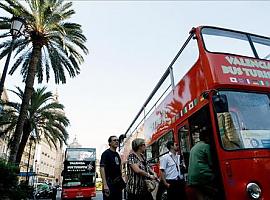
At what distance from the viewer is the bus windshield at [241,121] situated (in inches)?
181

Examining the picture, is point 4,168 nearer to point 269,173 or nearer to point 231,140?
point 231,140

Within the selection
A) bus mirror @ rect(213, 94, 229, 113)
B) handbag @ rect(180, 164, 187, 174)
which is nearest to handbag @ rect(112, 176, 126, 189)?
handbag @ rect(180, 164, 187, 174)

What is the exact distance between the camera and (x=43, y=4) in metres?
15.0

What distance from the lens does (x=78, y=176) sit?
21.3 m

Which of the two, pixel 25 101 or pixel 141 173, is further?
pixel 25 101

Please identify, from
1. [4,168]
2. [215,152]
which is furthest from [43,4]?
[215,152]

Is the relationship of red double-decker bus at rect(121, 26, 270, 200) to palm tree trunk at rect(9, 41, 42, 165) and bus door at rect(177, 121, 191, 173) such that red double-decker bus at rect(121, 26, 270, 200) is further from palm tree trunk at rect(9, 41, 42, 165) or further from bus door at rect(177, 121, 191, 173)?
palm tree trunk at rect(9, 41, 42, 165)

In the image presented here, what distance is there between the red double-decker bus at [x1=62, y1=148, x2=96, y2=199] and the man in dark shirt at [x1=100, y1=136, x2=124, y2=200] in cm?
1707

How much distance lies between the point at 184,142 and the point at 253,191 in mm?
2203

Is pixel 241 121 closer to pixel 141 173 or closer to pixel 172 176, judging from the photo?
pixel 141 173

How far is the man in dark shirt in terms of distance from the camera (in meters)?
4.88

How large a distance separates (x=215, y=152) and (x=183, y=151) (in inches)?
75.2

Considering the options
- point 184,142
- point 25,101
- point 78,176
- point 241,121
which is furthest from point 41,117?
point 241,121

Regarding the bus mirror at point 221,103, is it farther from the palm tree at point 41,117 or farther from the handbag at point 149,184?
the palm tree at point 41,117
